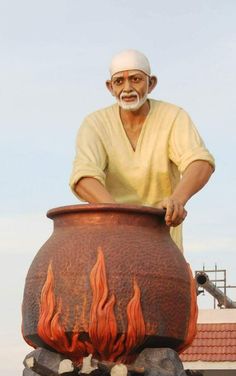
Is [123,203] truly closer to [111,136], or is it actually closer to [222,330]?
[111,136]

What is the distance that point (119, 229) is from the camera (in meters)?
5.22

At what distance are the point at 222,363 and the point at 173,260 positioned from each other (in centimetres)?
1102

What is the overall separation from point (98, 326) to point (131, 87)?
1.24m

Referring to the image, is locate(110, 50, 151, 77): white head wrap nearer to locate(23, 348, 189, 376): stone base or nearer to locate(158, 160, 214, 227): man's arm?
locate(158, 160, 214, 227): man's arm

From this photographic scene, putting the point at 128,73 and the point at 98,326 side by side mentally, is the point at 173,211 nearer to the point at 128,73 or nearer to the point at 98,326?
the point at 98,326

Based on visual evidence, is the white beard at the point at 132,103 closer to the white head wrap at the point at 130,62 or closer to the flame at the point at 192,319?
the white head wrap at the point at 130,62

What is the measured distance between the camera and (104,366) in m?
5.08

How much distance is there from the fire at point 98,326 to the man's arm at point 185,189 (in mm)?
376

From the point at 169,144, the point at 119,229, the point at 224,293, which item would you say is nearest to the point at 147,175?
the point at 169,144

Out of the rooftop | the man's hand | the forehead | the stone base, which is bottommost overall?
the rooftop

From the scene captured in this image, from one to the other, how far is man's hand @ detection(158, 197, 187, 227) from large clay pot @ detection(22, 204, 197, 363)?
0.05 metres

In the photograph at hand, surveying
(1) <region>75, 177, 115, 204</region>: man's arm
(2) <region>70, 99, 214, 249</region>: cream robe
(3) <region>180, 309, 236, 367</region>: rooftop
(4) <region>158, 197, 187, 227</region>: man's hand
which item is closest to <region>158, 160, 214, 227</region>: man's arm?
(4) <region>158, 197, 187, 227</region>: man's hand

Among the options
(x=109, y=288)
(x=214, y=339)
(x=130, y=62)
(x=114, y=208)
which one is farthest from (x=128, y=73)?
(x=214, y=339)

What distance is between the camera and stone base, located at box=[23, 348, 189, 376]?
16.5 ft
